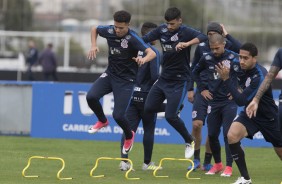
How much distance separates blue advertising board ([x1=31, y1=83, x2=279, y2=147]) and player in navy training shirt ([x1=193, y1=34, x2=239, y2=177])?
6140 millimetres

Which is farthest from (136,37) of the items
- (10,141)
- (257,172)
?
(10,141)

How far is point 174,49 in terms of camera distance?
1481 cm

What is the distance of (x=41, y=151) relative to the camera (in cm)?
1819

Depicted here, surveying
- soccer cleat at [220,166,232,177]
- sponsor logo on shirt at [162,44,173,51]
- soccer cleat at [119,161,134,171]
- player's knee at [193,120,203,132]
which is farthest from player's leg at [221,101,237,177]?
soccer cleat at [119,161,134,171]

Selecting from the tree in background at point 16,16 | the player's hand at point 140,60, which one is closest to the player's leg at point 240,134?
the player's hand at point 140,60

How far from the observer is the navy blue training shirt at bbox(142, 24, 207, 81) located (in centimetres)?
1486

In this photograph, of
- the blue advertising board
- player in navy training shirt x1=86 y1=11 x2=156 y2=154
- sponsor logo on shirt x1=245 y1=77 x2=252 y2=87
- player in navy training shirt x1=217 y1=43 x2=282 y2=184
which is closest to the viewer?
player in navy training shirt x1=217 y1=43 x2=282 y2=184

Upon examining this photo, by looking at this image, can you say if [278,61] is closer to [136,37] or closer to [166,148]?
[136,37]

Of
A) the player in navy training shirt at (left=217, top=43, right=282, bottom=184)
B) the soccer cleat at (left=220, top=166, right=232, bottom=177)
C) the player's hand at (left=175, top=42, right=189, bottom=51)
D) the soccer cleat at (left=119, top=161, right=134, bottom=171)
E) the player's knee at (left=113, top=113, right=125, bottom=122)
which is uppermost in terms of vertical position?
the player's hand at (left=175, top=42, right=189, bottom=51)

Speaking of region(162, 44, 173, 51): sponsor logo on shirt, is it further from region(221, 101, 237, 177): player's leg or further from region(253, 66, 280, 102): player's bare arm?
region(253, 66, 280, 102): player's bare arm

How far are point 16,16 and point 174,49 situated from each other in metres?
37.2

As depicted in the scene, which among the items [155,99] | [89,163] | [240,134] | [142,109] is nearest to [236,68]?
[240,134]

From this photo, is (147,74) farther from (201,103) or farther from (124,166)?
(124,166)

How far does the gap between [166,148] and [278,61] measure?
7478mm
